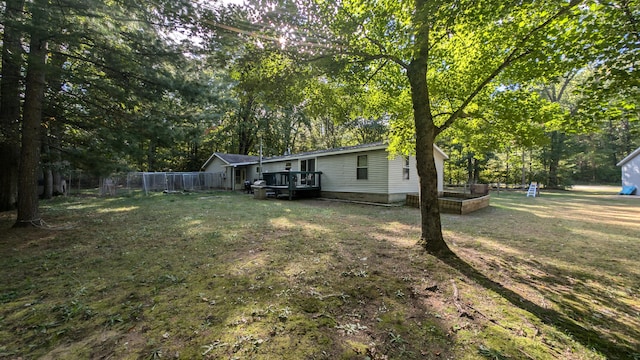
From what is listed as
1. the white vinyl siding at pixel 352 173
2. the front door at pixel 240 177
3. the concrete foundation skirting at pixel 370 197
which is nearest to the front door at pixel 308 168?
the white vinyl siding at pixel 352 173

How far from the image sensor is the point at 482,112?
5203 millimetres

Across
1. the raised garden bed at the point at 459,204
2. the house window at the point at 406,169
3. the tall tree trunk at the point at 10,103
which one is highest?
the tall tree trunk at the point at 10,103

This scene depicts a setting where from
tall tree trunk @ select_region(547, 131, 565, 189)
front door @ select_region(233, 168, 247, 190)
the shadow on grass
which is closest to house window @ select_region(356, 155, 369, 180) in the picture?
the shadow on grass

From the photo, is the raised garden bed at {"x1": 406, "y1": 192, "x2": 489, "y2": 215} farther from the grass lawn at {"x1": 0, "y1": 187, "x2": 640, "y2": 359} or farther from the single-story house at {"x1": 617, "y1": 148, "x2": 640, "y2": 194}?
the single-story house at {"x1": 617, "y1": 148, "x2": 640, "y2": 194}

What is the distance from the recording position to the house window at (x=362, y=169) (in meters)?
12.7

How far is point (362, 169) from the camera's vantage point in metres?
12.9

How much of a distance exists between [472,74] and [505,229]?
441 cm

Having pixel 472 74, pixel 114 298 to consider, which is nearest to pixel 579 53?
pixel 472 74

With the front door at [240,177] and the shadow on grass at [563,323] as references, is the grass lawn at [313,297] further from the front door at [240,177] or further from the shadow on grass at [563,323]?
the front door at [240,177]

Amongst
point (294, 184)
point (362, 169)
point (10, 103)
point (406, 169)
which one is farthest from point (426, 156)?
point (10, 103)

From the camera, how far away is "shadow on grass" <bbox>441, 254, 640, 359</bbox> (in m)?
2.16

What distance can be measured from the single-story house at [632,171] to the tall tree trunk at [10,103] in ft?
104

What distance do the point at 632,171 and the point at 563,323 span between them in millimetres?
26779

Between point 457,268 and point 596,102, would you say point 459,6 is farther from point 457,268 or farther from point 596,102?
point 457,268
